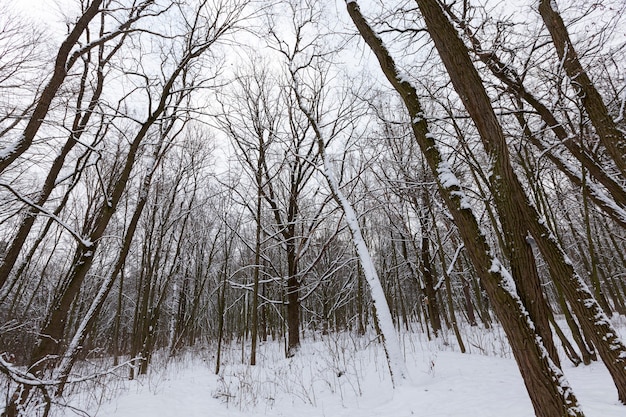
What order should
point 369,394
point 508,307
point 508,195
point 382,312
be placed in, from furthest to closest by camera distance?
point 382,312 → point 369,394 → point 508,195 → point 508,307

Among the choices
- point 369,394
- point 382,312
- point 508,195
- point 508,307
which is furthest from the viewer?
point 382,312

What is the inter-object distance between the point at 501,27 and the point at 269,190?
8613mm

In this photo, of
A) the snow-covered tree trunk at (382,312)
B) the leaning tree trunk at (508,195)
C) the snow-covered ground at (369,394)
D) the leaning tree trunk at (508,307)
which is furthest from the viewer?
the snow-covered tree trunk at (382,312)

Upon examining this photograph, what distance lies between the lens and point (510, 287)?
7.63ft

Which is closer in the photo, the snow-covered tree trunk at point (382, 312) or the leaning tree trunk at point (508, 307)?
the leaning tree trunk at point (508, 307)

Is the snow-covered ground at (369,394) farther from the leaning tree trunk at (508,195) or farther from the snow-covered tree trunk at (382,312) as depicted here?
the leaning tree trunk at (508,195)

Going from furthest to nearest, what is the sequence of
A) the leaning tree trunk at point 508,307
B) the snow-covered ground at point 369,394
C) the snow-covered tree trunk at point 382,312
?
1. the snow-covered tree trunk at point 382,312
2. the snow-covered ground at point 369,394
3. the leaning tree trunk at point 508,307

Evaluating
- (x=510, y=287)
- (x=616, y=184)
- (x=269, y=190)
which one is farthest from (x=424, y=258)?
(x=510, y=287)

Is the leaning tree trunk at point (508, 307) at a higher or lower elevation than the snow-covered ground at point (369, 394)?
higher

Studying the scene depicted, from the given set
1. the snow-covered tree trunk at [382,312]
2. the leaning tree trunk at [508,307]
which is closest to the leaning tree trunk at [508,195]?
the leaning tree trunk at [508,307]

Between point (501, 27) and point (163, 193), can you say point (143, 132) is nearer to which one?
point (501, 27)

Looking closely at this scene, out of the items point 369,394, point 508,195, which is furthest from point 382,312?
point 508,195

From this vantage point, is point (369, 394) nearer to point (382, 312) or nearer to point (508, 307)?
point (382, 312)

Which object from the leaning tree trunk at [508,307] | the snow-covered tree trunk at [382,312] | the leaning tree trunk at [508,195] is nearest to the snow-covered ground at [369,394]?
the snow-covered tree trunk at [382,312]
